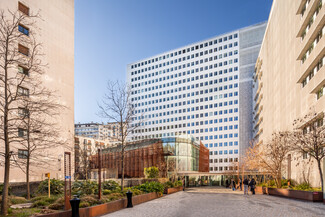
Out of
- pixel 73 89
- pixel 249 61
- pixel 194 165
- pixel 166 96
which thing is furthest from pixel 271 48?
pixel 166 96

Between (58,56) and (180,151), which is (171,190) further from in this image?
(180,151)

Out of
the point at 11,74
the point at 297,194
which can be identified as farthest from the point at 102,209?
the point at 11,74

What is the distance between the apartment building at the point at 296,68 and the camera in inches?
1067

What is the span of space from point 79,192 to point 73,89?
1047 inches

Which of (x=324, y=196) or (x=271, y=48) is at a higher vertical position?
(x=271, y=48)

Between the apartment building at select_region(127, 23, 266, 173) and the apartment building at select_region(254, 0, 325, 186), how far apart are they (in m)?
51.9

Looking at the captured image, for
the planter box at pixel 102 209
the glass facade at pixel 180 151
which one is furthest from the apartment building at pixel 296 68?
the glass facade at pixel 180 151

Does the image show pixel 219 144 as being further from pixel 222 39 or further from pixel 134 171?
pixel 134 171

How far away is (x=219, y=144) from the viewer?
10494 cm

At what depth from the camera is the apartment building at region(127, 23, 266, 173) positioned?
10038cm

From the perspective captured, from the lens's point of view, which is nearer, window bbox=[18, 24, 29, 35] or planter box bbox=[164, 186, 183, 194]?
planter box bbox=[164, 186, 183, 194]

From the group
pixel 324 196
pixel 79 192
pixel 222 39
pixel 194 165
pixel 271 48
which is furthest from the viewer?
pixel 222 39

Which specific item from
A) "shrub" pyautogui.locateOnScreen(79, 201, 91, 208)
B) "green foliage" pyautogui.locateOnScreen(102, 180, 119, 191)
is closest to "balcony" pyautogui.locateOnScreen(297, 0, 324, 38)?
"green foliage" pyautogui.locateOnScreen(102, 180, 119, 191)

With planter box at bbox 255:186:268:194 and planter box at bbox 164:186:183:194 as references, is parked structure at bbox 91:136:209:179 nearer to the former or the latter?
planter box at bbox 164:186:183:194
